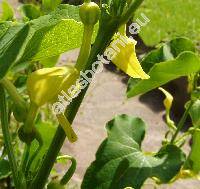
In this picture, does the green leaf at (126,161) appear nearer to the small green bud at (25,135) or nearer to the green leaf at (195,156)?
the green leaf at (195,156)

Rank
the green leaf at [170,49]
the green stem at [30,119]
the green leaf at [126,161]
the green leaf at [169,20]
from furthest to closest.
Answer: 1. the green leaf at [169,20]
2. the green leaf at [170,49]
3. the green leaf at [126,161]
4. the green stem at [30,119]

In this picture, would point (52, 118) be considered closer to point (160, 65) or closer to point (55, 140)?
point (160, 65)

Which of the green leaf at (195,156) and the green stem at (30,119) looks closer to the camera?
the green stem at (30,119)

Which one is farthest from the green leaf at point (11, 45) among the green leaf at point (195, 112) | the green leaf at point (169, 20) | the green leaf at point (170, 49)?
the green leaf at point (169, 20)

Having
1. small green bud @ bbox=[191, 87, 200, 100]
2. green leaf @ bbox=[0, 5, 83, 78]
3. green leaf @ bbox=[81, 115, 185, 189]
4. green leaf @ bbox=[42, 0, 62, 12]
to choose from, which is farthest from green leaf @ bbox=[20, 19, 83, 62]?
small green bud @ bbox=[191, 87, 200, 100]

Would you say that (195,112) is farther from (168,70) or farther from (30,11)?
(30,11)

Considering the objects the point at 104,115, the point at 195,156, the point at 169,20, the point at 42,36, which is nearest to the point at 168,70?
the point at 195,156

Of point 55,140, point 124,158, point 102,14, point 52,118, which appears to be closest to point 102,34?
point 102,14
